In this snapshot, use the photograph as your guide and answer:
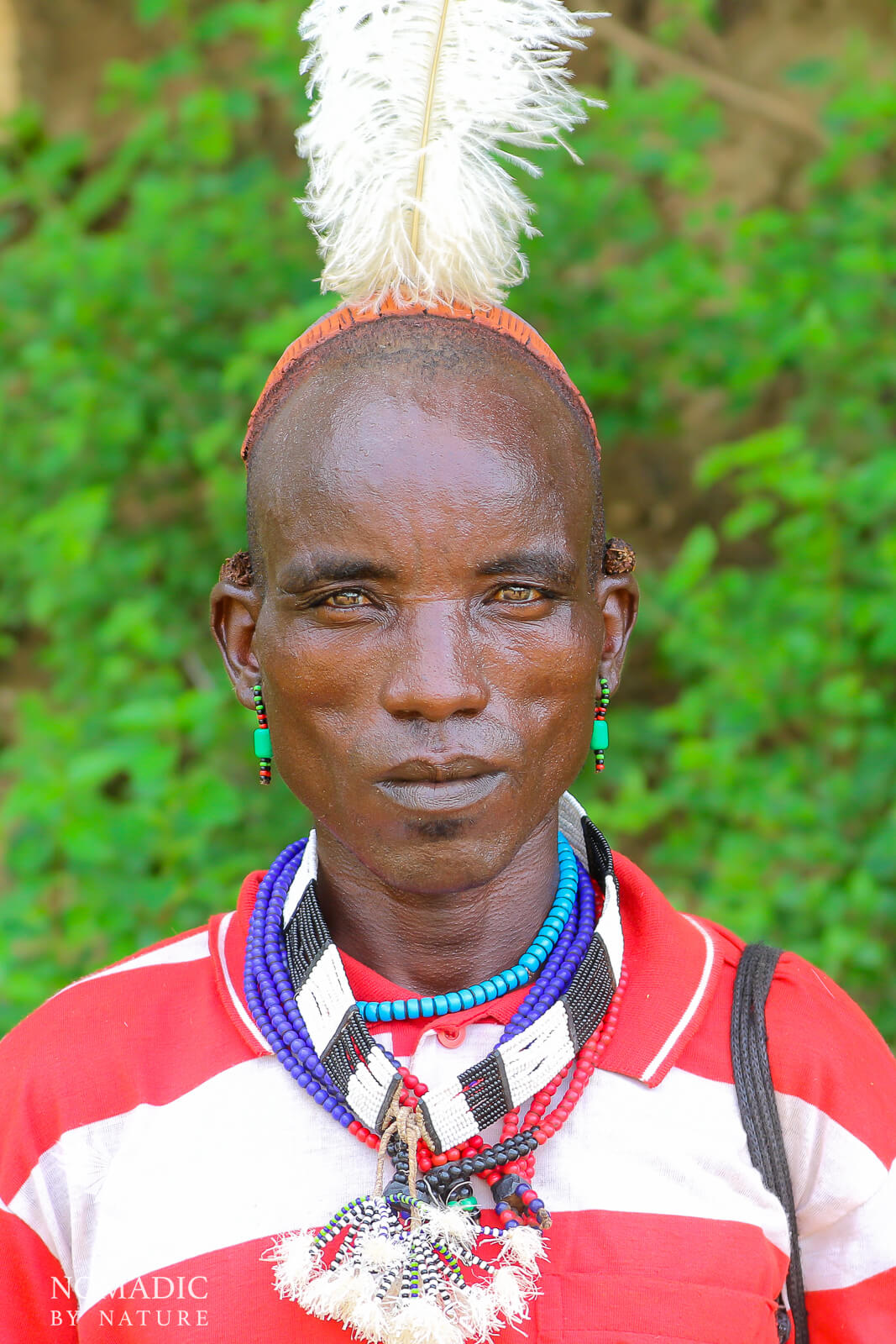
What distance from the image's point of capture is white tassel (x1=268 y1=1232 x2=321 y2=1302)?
4.54 feet

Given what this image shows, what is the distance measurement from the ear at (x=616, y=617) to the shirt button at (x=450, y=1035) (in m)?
0.49

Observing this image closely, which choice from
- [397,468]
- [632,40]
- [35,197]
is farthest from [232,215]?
[397,468]

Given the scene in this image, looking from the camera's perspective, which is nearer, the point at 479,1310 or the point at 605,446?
the point at 479,1310

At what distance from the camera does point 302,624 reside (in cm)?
153

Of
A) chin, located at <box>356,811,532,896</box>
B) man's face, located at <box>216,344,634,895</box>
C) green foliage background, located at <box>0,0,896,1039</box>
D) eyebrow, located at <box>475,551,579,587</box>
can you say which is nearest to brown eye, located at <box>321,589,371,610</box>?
man's face, located at <box>216,344,634,895</box>

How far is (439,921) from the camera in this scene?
5.33 feet

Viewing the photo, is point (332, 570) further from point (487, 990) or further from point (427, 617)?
point (487, 990)

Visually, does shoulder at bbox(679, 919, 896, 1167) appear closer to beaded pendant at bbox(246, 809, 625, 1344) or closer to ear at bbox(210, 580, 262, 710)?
beaded pendant at bbox(246, 809, 625, 1344)

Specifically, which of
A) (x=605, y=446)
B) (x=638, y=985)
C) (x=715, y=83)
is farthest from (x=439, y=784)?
(x=715, y=83)

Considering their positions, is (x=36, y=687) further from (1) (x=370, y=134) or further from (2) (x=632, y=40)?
(1) (x=370, y=134)

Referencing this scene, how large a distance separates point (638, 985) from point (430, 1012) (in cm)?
27

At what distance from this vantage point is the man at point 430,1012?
1.43 m

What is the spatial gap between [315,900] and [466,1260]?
483mm

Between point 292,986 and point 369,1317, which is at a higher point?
point 292,986
